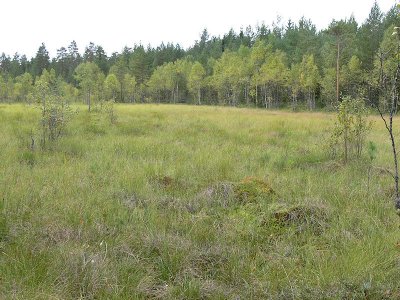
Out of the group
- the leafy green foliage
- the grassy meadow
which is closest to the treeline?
the leafy green foliage

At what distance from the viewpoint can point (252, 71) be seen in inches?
1997

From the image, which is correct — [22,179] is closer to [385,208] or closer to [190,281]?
[190,281]

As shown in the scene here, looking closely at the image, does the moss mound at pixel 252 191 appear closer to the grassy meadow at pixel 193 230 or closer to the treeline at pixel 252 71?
the grassy meadow at pixel 193 230

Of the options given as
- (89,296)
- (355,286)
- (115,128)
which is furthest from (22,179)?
(115,128)

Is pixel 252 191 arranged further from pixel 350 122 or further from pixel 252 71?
pixel 252 71

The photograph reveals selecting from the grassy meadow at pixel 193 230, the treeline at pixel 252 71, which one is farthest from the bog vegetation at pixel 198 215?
the treeline at pixel 252 71

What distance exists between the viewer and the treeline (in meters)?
41.1

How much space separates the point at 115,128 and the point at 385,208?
33.7 feet

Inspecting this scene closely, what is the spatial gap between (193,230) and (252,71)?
48849mm

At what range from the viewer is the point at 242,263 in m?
3.30

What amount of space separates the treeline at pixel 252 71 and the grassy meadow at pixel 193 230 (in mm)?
25219

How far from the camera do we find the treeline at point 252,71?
4109 centimetres

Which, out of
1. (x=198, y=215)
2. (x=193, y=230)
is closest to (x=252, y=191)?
(x=198, y=215)

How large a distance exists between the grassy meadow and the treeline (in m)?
25.2
